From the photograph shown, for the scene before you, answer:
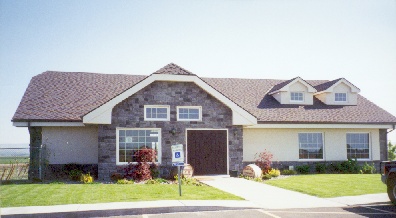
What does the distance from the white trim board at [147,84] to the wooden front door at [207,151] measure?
1229 mm

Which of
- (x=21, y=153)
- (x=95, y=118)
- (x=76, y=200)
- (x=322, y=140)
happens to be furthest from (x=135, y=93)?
(x=322, y=140)

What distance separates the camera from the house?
17.1 meters

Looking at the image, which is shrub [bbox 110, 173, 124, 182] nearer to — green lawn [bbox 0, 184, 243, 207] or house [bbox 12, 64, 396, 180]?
house [bbox 12, 64, 396, 180]

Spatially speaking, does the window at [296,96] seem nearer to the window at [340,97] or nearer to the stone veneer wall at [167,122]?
the window at [340,97]

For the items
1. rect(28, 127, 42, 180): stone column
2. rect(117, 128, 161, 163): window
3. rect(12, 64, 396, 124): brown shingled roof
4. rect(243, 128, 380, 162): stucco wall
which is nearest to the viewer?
rect(117, 128, 161, 163): window

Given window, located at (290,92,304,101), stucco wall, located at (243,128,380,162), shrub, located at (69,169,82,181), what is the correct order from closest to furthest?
shrub, located at (69,169,82,181), stucco wall, located at (243,128,380,162), window, located at (290,92,304,101)

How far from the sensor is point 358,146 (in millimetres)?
21438

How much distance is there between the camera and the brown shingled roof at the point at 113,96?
18188mm

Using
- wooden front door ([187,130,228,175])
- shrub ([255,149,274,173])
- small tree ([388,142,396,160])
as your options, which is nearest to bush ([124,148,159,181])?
wooden front door ([187,130,228,175])

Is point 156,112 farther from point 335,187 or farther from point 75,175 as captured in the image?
point 335,187

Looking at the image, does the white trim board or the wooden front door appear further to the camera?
the wooden front door

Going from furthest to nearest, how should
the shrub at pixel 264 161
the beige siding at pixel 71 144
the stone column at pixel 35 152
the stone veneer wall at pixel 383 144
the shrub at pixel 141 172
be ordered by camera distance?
the stone veneer wall at pixel 383 144
the shrub at pixel 264 161
the beige siding at pixel 71 144
the stone column at pixel 35 152
the shrub at pixel 141 172

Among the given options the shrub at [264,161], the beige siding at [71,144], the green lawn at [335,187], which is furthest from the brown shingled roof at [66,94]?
the green lawn at [335,187]

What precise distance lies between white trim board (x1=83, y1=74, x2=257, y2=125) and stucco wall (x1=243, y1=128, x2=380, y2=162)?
235 cm
